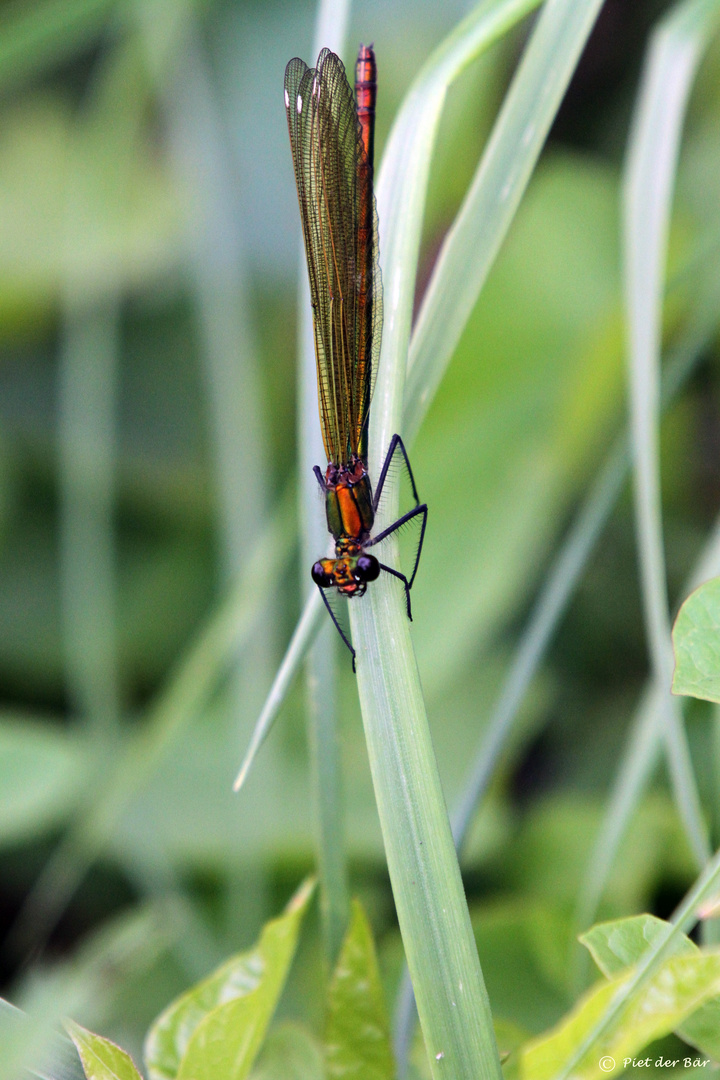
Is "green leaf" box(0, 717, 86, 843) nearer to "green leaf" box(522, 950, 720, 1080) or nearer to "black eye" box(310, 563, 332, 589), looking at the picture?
"black eye" box(310, 563, 332, 589)

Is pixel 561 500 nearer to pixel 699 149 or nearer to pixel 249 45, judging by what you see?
pixel 699 149

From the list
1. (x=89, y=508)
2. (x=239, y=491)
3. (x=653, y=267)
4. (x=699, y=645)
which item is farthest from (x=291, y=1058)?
(x=89, y=508)

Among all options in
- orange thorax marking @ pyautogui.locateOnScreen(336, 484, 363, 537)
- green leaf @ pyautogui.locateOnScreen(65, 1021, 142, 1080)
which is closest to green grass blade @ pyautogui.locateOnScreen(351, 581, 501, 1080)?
green leaf @ pyautogui.locateOnScreen(65, 1021, 142, 1080)

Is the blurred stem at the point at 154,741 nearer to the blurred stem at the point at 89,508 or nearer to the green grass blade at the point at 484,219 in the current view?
the blurred stem at the point at 89,508

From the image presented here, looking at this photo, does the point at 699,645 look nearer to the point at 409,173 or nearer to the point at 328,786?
the point at 328,786

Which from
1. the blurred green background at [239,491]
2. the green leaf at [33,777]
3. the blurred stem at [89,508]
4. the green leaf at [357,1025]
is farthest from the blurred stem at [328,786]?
the blurred stem at [89,508]

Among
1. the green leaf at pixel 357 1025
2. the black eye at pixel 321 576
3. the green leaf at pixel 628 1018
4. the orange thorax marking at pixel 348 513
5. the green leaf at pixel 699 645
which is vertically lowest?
the green leaf at pixel 357 1025

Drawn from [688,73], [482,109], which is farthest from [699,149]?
[688,73]
